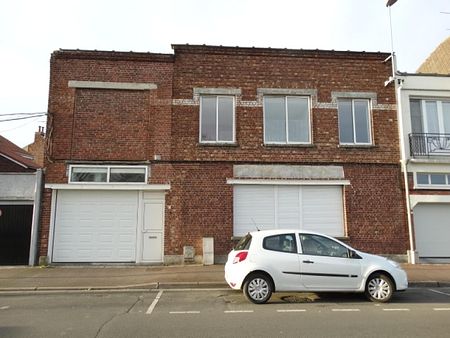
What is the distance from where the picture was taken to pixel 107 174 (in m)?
14.2

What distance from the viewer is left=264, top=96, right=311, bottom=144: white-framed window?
1494cm

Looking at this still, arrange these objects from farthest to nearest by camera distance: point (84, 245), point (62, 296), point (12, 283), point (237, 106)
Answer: point (237, 106)
point (84, 245)
point (12, 283)
point (62, 296)

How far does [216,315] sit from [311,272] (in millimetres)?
2298

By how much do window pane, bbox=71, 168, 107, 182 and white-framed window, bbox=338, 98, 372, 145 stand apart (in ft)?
28.4

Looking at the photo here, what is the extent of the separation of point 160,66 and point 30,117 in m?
5.10

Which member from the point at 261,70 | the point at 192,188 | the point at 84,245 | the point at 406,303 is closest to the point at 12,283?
the point at 84,245

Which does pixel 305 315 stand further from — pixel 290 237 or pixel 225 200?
pixel 225 200

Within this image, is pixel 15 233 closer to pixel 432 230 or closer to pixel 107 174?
pixel 107 174

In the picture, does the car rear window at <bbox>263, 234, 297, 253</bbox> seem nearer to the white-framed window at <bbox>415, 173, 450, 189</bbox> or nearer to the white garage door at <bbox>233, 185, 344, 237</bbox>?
the white garage door at <bbox>233, 185, 344, 237</bbox>

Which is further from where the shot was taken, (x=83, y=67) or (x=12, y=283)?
(x=83, y=67)

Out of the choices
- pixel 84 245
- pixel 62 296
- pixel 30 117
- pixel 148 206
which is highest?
pixel 30 117

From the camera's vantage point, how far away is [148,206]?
1423 centimetres

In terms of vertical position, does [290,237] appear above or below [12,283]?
above

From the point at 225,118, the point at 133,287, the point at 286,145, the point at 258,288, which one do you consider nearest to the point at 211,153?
the point at 225,118
